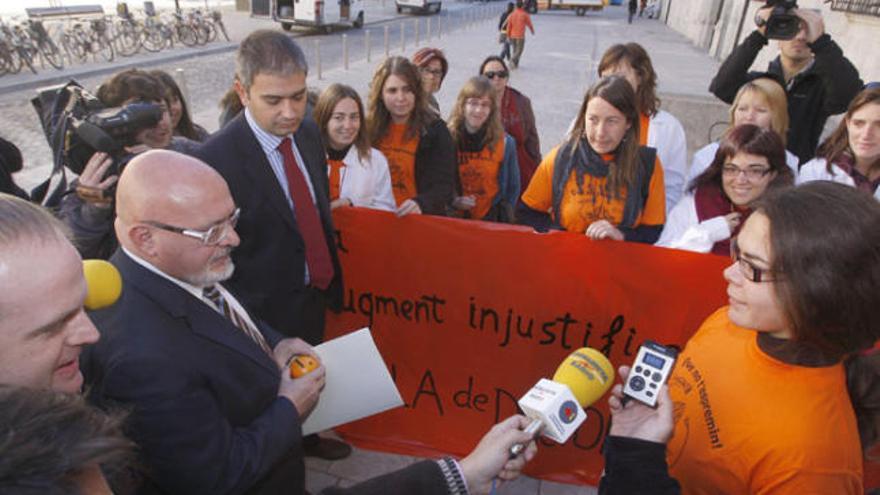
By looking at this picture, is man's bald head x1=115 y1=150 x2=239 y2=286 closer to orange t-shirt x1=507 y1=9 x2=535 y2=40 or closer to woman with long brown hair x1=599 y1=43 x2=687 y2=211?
woman with long brown hair x1=599 y1=43 x2=687 y2=211

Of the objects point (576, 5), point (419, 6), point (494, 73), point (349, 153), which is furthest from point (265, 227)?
point (576, 5)

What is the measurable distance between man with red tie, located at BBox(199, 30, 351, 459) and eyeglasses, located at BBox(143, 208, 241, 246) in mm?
784

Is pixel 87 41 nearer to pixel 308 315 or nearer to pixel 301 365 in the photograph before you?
pixel 308 315

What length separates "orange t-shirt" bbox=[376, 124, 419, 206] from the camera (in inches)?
154

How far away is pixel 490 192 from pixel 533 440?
2.89m

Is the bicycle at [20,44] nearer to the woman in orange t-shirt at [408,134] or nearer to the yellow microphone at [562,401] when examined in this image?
the woman in orange t-shirt at [408,134]

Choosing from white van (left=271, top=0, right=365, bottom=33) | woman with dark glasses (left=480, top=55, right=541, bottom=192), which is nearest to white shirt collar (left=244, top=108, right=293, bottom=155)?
woman with dark glasses (left=480, top=55, right=541, bottom=192)

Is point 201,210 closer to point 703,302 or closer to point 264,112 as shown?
point 264,112

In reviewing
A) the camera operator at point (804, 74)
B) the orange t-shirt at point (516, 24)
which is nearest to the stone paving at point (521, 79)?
the orange t-shirt at point (516, 24)

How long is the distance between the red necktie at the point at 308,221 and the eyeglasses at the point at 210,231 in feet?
2.95

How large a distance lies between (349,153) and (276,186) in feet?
3.32

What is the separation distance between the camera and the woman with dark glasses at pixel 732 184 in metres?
2.75

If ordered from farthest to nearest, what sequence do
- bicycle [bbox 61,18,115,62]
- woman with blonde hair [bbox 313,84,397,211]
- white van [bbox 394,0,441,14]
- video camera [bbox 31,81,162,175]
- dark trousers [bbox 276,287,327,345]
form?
white van [bbox 394,0,441,14] < bicycle [bbox 61,18,115,62] < woman with blonde hair [bbox 313,84,397,211] < dark trousers [bbox 276,287,327,345] < video camera [bbox 31,81,162,175]

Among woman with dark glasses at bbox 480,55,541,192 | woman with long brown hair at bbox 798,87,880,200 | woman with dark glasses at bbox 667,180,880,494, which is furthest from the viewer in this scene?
woman with dark glasses at bbox 480,55,541,192
